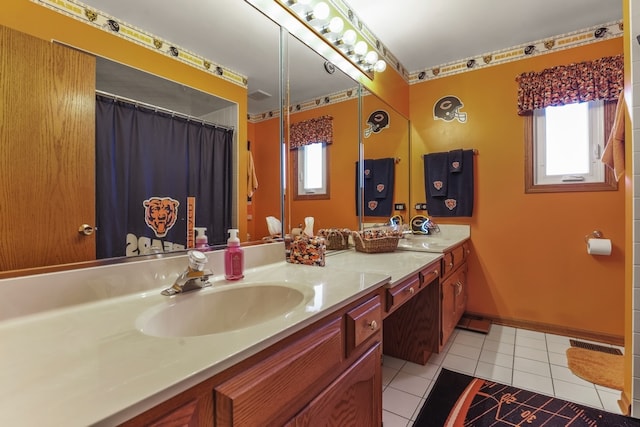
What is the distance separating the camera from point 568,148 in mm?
2223

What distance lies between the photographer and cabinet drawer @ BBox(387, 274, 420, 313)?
3.80 ft

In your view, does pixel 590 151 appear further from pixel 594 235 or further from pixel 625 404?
pixel 625 404

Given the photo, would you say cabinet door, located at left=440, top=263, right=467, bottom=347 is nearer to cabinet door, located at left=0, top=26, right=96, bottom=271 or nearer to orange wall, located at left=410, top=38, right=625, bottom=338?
orange wall, located at left=410, top=38, right=625, bottom=338

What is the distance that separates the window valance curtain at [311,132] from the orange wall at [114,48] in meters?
0.37

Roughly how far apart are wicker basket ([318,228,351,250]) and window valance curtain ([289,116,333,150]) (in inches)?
22.6

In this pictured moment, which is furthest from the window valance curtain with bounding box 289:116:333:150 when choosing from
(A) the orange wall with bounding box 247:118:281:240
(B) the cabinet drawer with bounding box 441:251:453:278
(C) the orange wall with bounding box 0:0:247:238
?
(B) the cabinet drawer with bounding box 441:251:453:278

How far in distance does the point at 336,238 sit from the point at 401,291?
0.75m

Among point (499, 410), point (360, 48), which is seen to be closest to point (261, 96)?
point (360, 48)

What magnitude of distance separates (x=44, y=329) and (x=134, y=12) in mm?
915

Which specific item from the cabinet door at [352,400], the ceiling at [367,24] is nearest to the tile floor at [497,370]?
the cabinet door at [352,400]

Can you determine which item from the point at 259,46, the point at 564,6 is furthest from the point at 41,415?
the point at 564,6

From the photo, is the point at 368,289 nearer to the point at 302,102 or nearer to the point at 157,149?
the point at 157,149

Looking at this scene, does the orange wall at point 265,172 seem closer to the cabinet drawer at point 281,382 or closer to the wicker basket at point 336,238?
the wicker basket at point 336,238

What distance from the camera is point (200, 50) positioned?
1095 mm
